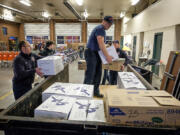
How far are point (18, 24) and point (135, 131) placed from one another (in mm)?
17888

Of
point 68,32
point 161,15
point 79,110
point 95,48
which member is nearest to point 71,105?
point 79,110

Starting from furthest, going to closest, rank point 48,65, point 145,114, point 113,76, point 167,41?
point 167,41
point 113,76
point 48,65
point 145,114

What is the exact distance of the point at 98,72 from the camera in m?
2.29

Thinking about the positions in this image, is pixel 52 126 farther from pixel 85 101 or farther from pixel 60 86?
pixel 60 86

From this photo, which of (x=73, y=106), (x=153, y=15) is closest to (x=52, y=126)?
(x=73, y=106)

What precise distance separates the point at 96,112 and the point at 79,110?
0.46ft

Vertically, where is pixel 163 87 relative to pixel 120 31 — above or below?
below

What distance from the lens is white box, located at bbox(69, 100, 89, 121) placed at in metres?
0.96

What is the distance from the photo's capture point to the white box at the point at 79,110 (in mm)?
960

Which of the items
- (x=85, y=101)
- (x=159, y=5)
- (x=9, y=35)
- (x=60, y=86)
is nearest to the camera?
(x=85, y=101)

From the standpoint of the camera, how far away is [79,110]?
1052 mm

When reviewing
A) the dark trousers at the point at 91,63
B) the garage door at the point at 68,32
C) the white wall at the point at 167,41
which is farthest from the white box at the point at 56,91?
the garage door at the point at 68,32

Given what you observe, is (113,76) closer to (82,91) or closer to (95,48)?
(95,48)

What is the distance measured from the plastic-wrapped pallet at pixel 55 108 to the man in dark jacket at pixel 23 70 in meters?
0.87
